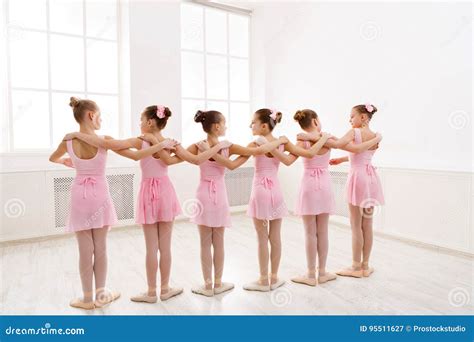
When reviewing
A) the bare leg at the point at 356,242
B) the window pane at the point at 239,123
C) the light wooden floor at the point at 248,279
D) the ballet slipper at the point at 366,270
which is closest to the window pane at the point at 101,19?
the window pane at the point at 239,123

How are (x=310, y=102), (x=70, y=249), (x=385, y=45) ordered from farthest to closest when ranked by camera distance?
(x=310, y=102) < (x=385, y=45) < (x=70, y=249)

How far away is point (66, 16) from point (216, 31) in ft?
6.17

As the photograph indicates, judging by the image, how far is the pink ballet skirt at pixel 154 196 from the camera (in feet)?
7.07

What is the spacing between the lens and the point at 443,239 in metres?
3.21

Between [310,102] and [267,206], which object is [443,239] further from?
[310,102]

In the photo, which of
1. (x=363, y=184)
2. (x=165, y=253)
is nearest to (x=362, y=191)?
(x=363, y=184)

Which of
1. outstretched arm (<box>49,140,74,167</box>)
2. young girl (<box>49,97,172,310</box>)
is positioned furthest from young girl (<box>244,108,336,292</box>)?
outstretched arm (<box>49,140,74,167</box>)

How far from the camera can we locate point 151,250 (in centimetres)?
223

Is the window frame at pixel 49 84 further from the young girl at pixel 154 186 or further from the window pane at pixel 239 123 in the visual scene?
the young girl at pixel 154 186

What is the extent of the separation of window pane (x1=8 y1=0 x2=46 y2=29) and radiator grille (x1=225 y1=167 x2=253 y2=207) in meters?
2.66

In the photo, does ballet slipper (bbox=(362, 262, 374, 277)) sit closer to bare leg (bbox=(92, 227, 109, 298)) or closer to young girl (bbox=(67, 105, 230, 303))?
young girl (bbox=(67, 105, 230, 303))

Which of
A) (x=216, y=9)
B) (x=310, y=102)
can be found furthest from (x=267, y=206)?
(x=216, y=9)

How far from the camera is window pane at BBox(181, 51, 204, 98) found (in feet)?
16.0

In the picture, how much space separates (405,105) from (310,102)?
1317 millimetres
